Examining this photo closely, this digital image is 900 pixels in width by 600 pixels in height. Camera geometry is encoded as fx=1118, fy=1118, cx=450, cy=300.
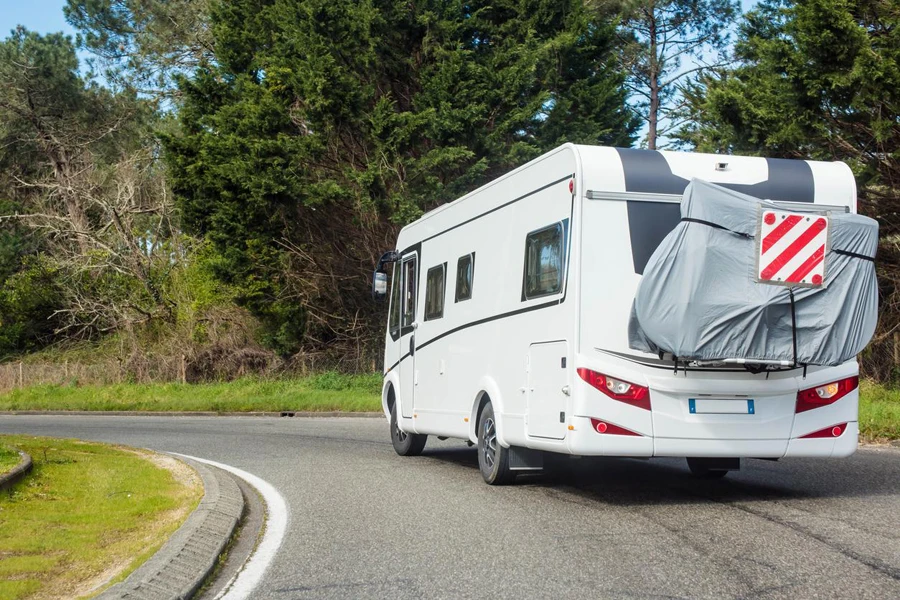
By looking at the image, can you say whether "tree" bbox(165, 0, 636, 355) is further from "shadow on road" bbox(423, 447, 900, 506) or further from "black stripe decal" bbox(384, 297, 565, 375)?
"shadow on road" bbox(423, 447, 900, 506)

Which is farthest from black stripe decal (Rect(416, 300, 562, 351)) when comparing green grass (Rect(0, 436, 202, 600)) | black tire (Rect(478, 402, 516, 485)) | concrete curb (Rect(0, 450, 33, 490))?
concrete curb (Rect(0, 450, 33, 490))

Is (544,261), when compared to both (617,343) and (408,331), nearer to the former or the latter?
(617,343)

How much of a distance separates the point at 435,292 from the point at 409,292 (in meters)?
1.20

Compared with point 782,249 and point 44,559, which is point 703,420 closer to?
point 782,249

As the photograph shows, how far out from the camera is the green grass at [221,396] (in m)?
26.5

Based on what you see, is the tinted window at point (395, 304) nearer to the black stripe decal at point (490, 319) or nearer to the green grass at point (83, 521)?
the black stripe decal at point (490, 319)

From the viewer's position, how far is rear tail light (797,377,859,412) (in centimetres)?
922

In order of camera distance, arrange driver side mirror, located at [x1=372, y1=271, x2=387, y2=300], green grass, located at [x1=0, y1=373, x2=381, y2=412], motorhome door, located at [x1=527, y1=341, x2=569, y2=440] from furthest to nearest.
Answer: green grass, located at [x1=0, y1=373, x2=381, y2=412], driver side mirror, located at [x1=372, y1=271, x2=387, y2=300], motorhome door, located at [x1=527, y1=341, x2=569, y2=440]

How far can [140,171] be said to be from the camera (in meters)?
42.0

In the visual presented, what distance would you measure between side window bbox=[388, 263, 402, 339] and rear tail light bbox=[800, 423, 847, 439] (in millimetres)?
6609

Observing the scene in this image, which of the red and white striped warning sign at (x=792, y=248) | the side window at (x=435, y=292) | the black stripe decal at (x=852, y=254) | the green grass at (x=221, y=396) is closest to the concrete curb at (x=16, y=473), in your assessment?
the side window at (x=435, y=292)

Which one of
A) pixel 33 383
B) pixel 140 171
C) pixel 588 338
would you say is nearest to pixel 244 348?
pixel 33 383

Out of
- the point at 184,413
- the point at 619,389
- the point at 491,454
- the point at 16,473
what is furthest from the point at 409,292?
the point at 184,413

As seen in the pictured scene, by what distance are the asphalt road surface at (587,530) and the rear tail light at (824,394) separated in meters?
0.81
